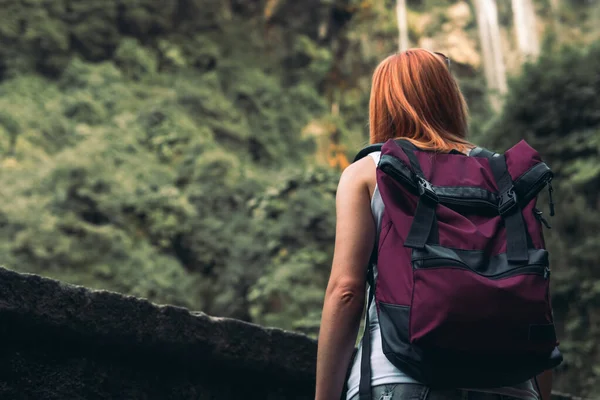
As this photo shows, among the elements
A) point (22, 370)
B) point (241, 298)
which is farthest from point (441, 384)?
point (241, 298)

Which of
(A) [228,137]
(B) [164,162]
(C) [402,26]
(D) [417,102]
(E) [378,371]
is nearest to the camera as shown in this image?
(E) [378,371]

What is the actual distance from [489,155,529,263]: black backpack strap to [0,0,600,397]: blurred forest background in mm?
650

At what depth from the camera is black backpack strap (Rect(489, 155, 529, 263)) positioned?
53.2 inches

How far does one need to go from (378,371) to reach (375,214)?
348 millimetres

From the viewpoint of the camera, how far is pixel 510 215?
1415 mm

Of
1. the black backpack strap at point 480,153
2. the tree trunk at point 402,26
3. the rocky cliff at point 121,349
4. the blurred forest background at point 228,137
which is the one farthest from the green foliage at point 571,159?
the tree trunk at point 402,26

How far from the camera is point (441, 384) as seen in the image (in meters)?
1.31

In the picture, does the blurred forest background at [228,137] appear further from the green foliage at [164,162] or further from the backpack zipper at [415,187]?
the backpack zipper at [415,187]

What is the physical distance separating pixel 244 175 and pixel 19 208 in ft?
14.8

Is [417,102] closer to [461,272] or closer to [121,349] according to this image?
[461,272]

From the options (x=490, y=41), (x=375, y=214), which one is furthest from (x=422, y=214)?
(x=490, y=41)

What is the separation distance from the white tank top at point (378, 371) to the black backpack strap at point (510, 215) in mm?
263

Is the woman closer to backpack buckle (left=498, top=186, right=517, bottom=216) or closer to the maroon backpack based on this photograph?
the maroon backpack

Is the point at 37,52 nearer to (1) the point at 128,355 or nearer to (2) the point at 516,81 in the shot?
(2) the point at 516,81
